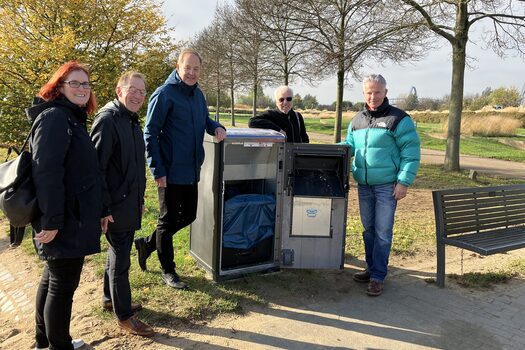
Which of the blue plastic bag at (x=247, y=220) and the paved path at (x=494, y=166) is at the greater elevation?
the blue plastic bag at (x=247, y=220)

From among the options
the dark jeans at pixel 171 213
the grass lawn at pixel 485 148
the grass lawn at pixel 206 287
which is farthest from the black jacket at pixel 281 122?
the grass lawn at pixel 485 148

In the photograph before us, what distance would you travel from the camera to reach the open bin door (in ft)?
13.3

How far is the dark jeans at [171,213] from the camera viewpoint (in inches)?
142

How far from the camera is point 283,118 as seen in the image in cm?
441

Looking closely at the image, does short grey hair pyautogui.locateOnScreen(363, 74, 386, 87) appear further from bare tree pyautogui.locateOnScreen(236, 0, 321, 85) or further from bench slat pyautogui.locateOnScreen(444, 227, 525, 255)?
bare tree pyautogui.locateOnScreen(236, 0, 321, 85)

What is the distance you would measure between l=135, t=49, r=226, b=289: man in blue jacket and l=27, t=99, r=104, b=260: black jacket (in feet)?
2.77

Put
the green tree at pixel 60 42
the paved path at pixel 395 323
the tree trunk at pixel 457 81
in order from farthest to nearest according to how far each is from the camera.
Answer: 1. the tree trunk at pixel 457 81
2. the green tree at pixel 60 42
3. the paved path at pixel 395 323

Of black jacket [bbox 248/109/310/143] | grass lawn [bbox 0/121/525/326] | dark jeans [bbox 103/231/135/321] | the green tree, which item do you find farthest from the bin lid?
the green tree

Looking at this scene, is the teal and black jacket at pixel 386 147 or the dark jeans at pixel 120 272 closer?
the dark jeans at pixel 120 272

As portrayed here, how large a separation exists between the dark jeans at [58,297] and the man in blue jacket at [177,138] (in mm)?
1070

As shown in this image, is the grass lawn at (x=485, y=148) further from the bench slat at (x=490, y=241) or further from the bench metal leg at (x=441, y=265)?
the bench metal leg at (x=441, y=265)

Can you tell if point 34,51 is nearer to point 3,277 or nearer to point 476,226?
point 3,277

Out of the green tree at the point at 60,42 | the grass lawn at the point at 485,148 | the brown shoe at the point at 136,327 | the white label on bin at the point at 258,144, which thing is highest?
the green tree at the point at 60,42

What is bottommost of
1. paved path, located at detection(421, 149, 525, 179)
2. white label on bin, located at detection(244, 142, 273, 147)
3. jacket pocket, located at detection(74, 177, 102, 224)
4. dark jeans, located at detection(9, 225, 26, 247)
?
paved path, located at detection(421, 149, 525, 179)
